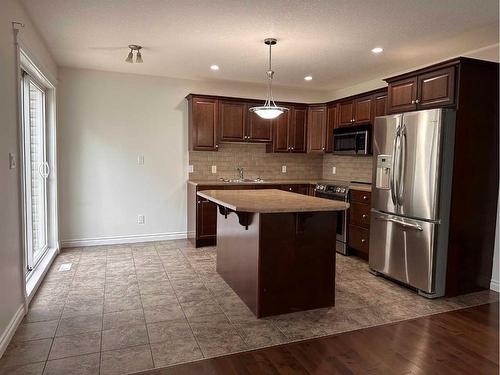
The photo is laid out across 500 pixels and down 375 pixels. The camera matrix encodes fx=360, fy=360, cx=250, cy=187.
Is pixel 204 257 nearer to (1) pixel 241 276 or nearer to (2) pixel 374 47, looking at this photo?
(1) pixel 241 276

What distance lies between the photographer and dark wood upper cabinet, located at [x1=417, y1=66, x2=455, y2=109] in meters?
3.19

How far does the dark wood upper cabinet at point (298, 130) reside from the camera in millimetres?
5773

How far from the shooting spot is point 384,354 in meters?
2.37

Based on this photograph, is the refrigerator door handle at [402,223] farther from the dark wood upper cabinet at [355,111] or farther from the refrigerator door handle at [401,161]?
the dark wood upper cabinet at [355,111]

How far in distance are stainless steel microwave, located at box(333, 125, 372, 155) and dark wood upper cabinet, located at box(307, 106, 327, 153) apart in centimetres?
27

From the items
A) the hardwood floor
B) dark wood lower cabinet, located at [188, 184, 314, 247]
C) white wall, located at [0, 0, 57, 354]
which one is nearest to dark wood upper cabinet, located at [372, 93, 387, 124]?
dark wood lower cabinet, located at [188, 184, 314, 247]

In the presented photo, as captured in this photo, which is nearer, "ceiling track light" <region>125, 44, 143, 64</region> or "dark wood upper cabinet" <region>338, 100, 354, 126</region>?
"ceiling track light" <region>125, 44, 143, 64</region>

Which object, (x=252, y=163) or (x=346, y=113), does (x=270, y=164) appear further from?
(x=346, y=113)

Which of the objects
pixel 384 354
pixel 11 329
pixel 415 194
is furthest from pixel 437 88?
pixel 11 329

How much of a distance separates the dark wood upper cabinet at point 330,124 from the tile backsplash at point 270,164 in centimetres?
35

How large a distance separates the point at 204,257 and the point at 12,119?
2670 millimetres

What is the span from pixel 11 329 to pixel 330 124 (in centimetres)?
473

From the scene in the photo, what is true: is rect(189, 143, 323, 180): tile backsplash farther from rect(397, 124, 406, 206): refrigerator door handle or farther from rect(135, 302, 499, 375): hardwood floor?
rect(135, 302, 499, 375): hardwood floor

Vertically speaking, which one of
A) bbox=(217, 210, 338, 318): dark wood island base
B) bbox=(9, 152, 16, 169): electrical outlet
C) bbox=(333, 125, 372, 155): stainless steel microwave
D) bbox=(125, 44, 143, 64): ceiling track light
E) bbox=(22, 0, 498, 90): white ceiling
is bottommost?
bbox=(217, 210, 338, 318): dark wood island base
